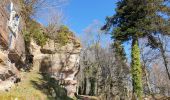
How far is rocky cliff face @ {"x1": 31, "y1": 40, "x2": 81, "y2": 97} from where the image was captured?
94.3 ft

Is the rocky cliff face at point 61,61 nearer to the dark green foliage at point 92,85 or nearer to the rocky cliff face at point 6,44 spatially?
the rocky cliff face at point 6,44

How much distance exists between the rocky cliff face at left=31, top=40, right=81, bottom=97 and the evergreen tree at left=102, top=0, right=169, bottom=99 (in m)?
5.09

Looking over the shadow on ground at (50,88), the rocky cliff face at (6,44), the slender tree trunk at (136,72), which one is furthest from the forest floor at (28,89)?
the slender tree trunk at (136,72)

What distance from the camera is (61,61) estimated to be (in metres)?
29.7

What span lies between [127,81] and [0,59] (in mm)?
29626

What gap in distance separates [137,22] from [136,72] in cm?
454

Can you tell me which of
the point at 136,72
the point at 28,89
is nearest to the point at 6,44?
the point at 28,89

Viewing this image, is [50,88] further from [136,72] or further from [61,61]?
[136,72]

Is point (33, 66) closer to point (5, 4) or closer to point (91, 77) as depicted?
point (5, 4)

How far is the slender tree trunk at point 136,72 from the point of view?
24812 millimetres

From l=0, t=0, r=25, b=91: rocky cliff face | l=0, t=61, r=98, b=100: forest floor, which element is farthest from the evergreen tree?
l=0, t=0, r=25, b=91: rocky cliff face

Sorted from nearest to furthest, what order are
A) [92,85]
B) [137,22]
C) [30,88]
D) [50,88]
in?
[30,88] < [50,88] < [137,22] < [92,85]

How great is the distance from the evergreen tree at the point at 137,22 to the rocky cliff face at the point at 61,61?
5.09 metres

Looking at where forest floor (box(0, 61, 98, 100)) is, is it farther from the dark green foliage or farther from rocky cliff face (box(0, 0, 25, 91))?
the dark green foliage
